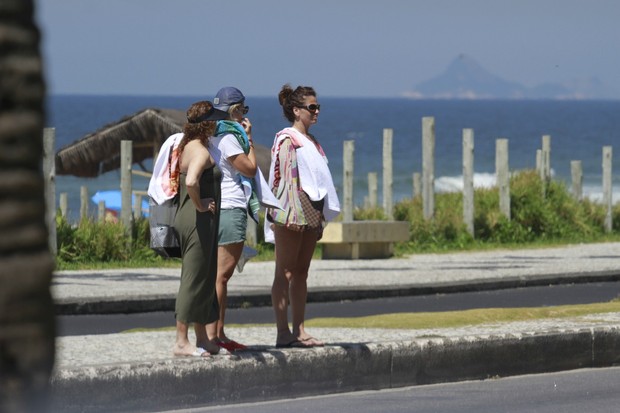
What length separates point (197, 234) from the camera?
9008mm

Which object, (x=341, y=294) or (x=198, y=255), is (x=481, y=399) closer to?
(x=198, y=255)

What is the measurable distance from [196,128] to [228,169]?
1.38ft

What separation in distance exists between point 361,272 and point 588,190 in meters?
45.8

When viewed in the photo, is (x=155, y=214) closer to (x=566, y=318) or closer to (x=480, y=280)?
(x=566, y=318)

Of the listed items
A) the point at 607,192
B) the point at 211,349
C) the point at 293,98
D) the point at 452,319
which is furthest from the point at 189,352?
the point at 607,192

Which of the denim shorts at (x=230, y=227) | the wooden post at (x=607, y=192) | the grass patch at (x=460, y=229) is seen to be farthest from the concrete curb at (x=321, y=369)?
the wooden post at (x=607, y=192)

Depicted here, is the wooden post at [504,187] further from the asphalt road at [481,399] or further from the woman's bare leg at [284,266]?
the woman's bare leg at [284,266]

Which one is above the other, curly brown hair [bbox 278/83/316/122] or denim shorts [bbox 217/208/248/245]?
curly brown hair [bbox 278/83/316/122]

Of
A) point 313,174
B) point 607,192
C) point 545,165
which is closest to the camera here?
point 313,174

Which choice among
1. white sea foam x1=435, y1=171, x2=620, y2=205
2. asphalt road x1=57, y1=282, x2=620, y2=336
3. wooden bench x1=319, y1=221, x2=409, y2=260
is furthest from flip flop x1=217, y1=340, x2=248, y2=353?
white sea foam x1=435, y1=171, x2=620, y2=205

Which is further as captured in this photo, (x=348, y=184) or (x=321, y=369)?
(x=348, y=184)

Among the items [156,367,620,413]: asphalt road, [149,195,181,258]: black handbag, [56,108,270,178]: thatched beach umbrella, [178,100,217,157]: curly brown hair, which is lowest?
[156,367,620,413]: asphalt road

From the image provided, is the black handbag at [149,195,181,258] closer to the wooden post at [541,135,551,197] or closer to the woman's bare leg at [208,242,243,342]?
the woman's bare leg at [208,242,243,342]

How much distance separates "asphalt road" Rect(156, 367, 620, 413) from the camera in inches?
341
